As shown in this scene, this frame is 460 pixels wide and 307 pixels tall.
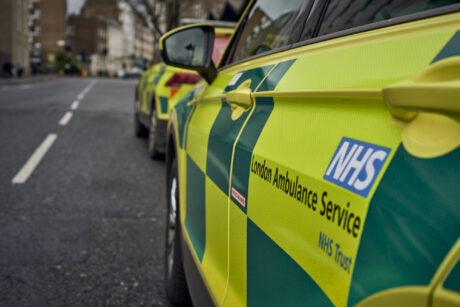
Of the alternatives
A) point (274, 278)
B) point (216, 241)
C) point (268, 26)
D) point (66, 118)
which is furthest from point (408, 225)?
point (66, 118)

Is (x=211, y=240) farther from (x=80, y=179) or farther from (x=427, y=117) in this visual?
(x=80, y=179)

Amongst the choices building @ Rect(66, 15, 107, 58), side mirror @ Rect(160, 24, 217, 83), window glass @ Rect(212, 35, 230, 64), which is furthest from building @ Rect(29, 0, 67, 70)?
side mirror @ Rect(160, 24, 217, 83)

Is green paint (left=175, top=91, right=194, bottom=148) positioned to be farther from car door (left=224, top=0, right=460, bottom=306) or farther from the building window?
the building window

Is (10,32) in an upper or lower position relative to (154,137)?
upper

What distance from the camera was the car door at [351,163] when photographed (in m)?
0.78

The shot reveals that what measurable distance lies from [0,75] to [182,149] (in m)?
53.4

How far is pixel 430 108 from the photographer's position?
0.79 metres

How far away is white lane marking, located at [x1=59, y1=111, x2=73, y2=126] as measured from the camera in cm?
1078

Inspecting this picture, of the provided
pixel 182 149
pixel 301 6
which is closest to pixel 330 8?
pixel 301 6

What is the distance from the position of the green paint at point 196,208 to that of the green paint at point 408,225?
4.09 ft

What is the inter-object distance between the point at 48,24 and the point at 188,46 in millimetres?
98521

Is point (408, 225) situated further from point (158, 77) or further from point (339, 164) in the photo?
point (158, 77)

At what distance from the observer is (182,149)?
2.74 meters

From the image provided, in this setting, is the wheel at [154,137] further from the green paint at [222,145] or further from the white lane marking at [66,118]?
the green paint at [222,145]
